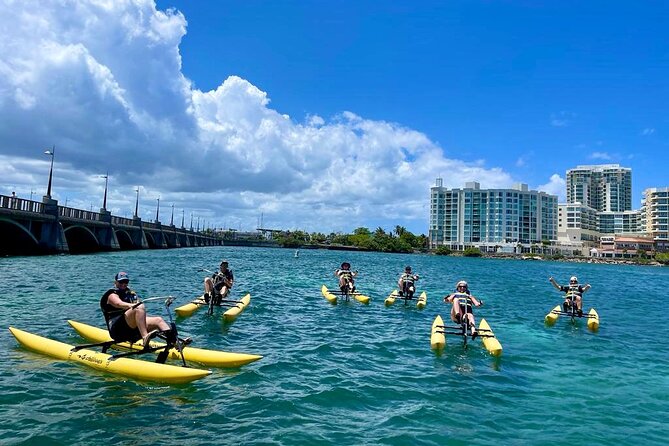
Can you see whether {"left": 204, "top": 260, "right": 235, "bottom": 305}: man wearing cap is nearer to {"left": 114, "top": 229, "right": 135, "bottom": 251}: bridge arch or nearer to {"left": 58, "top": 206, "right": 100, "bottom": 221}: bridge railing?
{"left": 58, "top": 206, "right": 100, "bottom": 221}: bridge railing

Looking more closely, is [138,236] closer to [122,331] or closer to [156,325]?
[122,331]

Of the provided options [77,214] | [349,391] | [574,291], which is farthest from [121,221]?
[349,391]

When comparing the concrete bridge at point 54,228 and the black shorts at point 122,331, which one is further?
the concrete bridge at point 54,228

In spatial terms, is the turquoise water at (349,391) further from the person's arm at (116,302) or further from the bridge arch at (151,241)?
the bridge arch at (151,241)

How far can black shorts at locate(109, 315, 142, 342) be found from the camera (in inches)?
485

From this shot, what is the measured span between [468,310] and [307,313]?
392 inches

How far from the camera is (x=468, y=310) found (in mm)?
17203

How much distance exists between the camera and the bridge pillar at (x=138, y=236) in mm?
113188

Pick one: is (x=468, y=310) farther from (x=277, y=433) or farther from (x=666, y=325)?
(x=666, y=325)

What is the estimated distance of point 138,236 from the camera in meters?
115

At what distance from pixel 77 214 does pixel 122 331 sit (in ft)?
243

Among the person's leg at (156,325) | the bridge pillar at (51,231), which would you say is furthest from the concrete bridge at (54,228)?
the person's leg at (156,325)

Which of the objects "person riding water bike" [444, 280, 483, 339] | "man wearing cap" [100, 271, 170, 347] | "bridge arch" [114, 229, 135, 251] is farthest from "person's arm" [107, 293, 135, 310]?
"bridge arch" [114, 229, 135, 251]

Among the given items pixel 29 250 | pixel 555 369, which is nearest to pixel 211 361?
pixel 555 369
